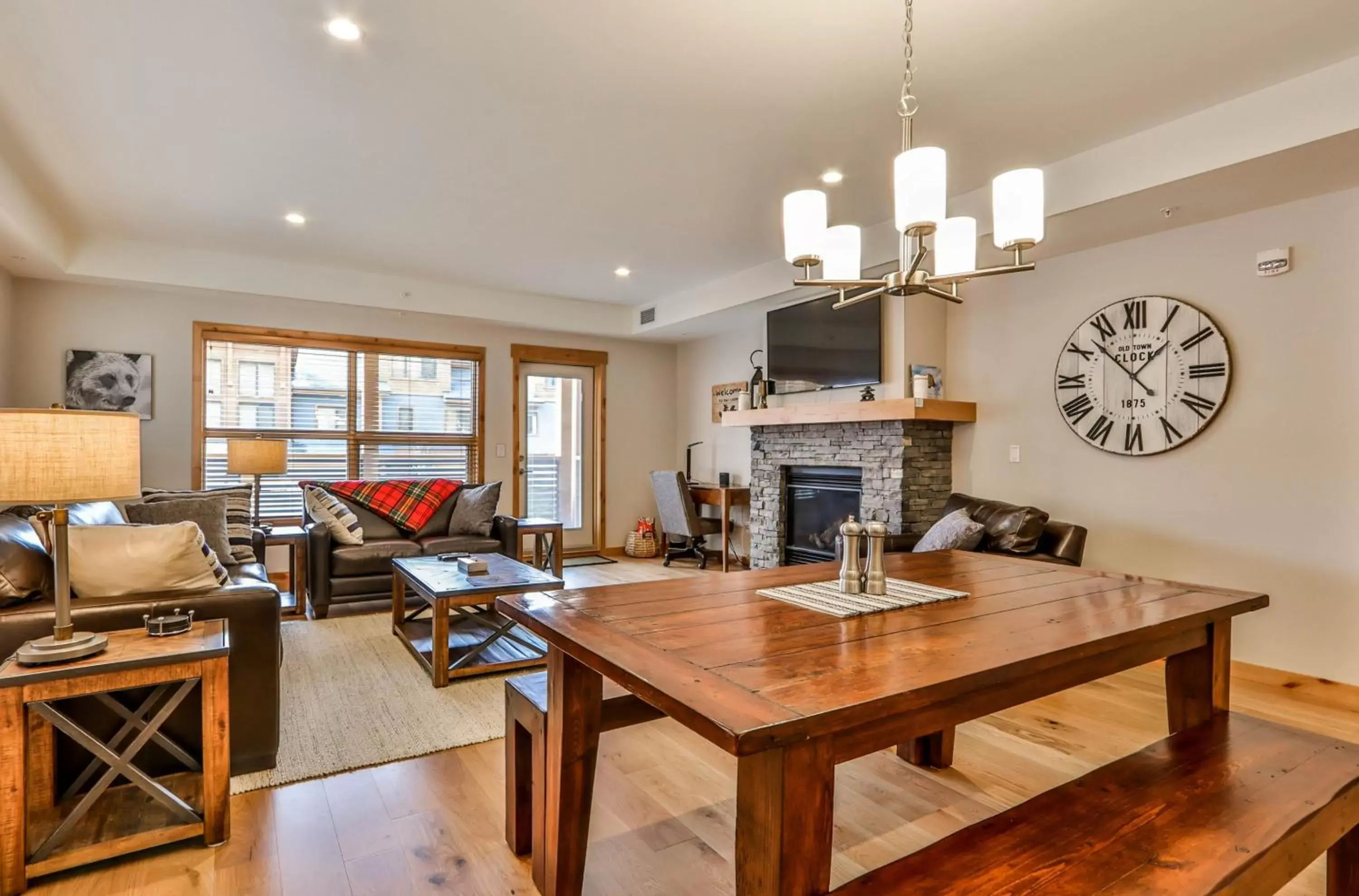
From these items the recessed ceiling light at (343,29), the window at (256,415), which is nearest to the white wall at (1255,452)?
the recessed ceiling light at (343,29)

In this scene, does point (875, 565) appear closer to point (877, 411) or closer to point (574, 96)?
point (574, 96)

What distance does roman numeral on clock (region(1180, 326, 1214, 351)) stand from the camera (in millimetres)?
3465

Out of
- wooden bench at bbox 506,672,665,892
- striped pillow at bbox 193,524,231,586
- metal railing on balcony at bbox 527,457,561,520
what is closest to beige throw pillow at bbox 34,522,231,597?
striped pillow at bbox 193,524,231,586

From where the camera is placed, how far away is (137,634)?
195 cm

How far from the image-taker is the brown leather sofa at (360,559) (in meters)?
4.29

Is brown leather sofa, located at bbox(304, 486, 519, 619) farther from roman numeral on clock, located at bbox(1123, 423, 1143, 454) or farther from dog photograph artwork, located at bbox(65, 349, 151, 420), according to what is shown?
roman numeral on clock, located at bbox(1123, 423, 1143, 454)

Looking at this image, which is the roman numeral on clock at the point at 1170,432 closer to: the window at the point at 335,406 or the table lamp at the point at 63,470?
the table lamp at the point at 63,470

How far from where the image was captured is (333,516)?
14.8ft

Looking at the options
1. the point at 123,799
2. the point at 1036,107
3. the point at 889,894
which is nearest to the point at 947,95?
the point at 1036,107

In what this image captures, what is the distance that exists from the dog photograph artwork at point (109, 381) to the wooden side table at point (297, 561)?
1.57m

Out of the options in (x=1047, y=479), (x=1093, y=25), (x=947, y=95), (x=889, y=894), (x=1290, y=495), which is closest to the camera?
(x=889, y=894)

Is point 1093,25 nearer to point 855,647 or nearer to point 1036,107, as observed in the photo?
point 1036,107

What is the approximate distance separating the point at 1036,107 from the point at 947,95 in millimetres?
412

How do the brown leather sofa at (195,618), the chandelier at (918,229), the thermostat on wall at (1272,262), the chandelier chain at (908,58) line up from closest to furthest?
the chandelier at (918,229), the brown leather sofa at (195,618), the chandelier chain at (908,58), the thermostat on wall at (1272,262)
